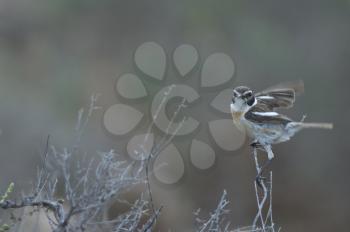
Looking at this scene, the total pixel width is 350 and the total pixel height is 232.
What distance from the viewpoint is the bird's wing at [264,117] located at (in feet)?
18.4

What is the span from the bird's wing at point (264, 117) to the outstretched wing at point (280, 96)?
197mm

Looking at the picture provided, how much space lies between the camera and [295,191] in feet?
51.4

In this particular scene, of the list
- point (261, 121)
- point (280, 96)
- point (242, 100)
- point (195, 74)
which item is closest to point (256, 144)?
point (261, 121)

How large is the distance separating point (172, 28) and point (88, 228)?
13467 mm

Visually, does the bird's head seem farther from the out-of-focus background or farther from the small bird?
the out-of-focus background

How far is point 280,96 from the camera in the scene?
6043 mm

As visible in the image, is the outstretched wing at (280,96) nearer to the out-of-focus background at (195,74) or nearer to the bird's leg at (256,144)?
the bird's leg at (256,144)

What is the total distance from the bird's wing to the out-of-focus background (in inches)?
321

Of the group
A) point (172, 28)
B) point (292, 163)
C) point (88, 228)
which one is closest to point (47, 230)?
point (88, 228)

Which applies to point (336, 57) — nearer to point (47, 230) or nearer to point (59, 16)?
point (59, 16)

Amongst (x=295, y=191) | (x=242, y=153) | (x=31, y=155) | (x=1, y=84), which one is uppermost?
(x=1, y=84)

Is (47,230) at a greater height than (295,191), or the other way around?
(47,230)

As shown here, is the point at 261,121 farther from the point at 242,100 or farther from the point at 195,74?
the point at 195,74

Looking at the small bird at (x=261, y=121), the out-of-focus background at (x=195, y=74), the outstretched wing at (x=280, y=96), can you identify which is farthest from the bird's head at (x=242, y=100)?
the out-of-focus background at (x=195, y=74)
